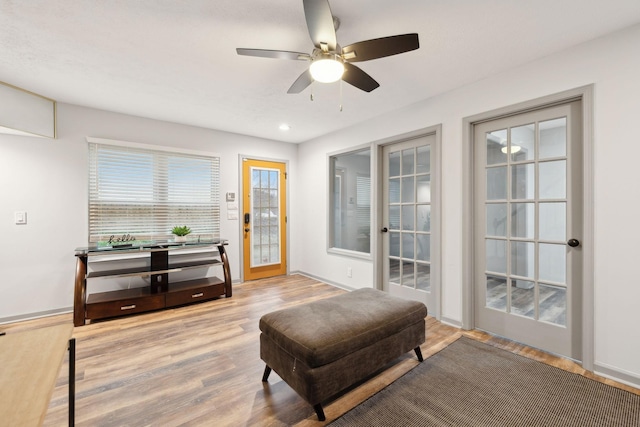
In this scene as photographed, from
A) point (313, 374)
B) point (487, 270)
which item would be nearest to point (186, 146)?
point (313, 374)

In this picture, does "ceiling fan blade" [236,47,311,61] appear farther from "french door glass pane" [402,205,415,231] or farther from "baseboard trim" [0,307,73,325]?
"baseboard trim" [0,307,73,325]

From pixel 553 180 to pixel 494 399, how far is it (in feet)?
6.01

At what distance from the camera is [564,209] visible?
237 centimetres

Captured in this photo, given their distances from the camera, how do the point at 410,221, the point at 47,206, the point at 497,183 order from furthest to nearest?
the point at 410,221
the point at 47,206
the point at 497,183

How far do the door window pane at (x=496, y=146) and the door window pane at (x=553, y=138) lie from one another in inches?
11.6

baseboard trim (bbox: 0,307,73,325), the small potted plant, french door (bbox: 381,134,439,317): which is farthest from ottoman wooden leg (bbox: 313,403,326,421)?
baseboard trim (bbox: 0,307,73,325)

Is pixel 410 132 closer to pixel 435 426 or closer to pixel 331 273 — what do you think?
pixel 331 273

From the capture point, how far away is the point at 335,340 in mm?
1728

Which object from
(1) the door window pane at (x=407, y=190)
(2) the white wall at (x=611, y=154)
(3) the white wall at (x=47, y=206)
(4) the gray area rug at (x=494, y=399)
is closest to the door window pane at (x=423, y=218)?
(1) the door window pane at (x=407, y=190)

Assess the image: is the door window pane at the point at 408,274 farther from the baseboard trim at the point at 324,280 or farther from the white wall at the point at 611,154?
the white wall at the point at 611,154

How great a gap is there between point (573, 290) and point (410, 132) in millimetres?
2202

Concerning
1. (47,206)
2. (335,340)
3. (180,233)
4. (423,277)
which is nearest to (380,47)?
(335,340)

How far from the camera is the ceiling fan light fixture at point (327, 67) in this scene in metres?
1.83

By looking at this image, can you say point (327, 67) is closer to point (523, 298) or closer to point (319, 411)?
point (319, 411)
